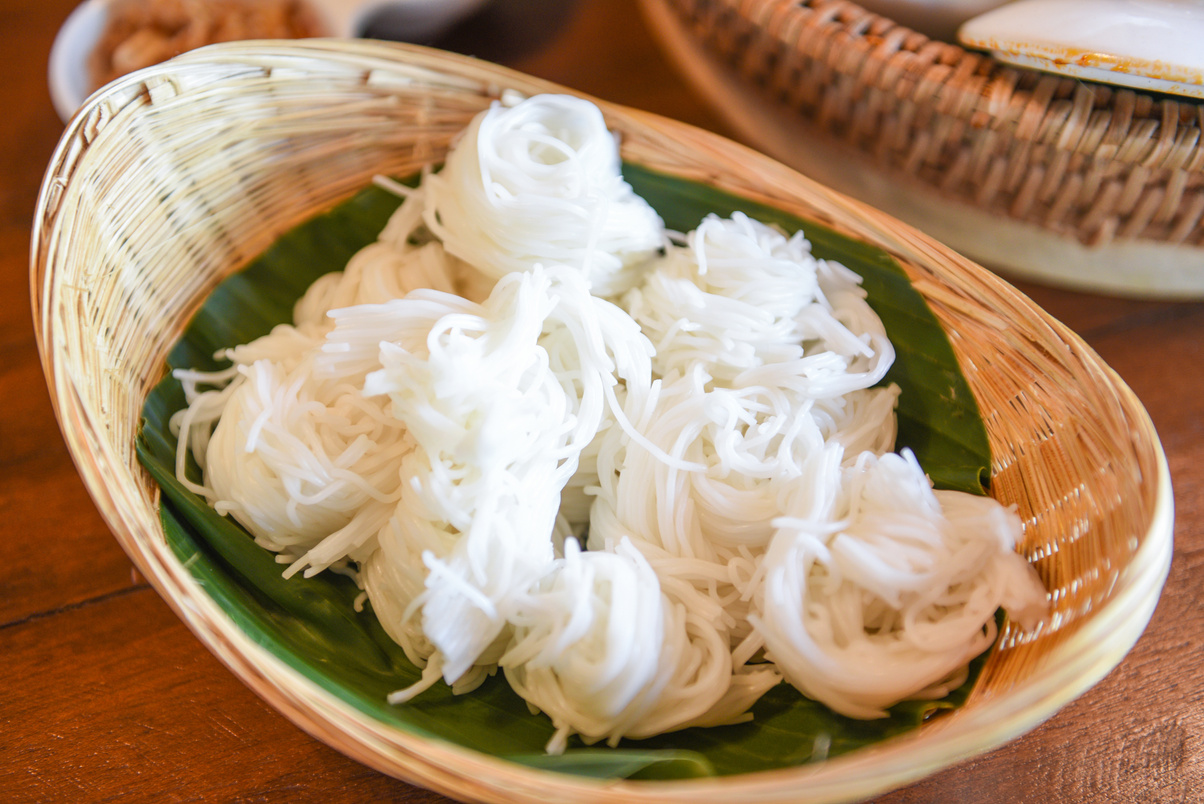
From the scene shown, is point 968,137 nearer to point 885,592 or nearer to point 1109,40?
point 1109,40

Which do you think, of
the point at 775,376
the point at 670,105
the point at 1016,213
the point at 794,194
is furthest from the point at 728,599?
the point at 670,105

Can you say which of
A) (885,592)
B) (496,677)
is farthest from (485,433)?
(885,592)

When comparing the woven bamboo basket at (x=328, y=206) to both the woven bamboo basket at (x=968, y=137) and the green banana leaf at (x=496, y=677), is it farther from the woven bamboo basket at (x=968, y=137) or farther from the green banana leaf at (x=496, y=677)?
the woven bamboo basket at (x=968, y=137)

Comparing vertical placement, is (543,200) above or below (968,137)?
below

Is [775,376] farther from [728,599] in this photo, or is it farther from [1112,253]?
[1112,253]

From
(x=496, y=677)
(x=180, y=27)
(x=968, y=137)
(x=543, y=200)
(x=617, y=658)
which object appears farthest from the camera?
(x=180, y=27)

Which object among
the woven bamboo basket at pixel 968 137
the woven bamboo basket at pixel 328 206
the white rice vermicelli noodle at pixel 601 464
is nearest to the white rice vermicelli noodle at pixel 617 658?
the white rice vermicelli noodle at pixel 601 464

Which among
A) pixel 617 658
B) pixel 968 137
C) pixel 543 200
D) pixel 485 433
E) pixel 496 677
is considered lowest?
pixel 496 677
